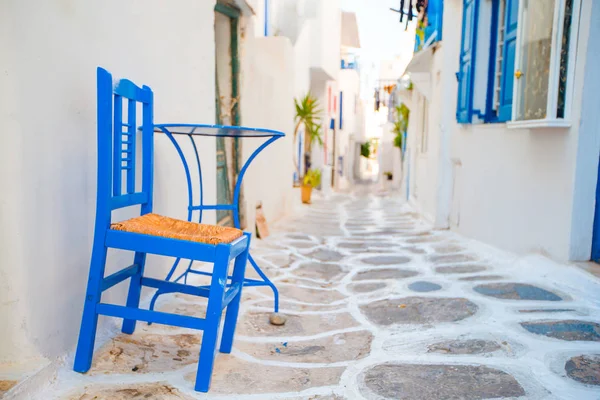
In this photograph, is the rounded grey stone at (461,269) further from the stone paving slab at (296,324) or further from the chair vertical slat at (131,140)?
the chair vertical slat at (131,140)

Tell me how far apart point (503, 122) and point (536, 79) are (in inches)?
43.7

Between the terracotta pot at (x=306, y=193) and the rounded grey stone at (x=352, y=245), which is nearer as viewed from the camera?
the rounded grey stone at (x=352, y=245)

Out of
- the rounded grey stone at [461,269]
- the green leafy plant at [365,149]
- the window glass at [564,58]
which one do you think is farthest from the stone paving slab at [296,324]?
the green leafy plant at [365,149]

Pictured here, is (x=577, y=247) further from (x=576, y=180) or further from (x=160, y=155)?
(x=160, y=155)

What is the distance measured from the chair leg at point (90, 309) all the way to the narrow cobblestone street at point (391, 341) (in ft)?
0.22

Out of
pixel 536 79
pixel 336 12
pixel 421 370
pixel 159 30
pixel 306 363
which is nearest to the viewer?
pixel 421 370

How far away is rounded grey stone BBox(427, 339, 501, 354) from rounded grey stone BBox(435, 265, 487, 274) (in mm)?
1572

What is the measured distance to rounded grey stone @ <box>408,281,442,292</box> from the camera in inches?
138

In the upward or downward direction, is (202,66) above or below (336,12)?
below

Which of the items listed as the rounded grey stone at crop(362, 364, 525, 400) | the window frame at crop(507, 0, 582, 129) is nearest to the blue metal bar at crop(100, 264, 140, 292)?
the rounded grey stone at crop(362, 364, 525, 400)

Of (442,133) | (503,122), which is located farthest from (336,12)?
(503,122)

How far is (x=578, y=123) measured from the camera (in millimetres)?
3426

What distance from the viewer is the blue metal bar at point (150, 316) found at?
6.29ft

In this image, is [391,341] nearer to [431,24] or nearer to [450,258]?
[450,258]
